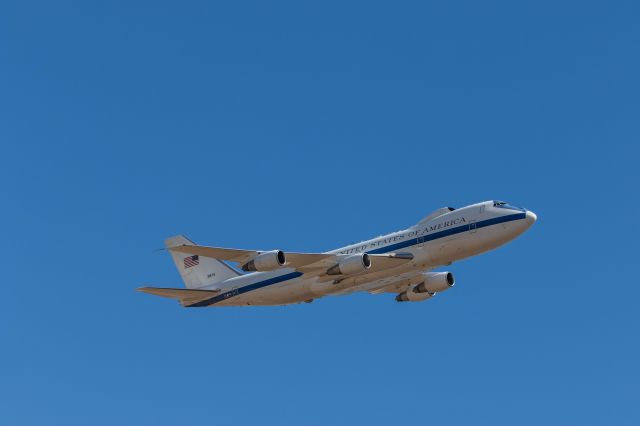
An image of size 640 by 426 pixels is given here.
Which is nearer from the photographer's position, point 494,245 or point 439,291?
point 494,245

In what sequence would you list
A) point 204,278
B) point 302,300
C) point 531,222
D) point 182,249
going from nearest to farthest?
point 182,249 → point 531,222 → point 302,300 → point 204,278

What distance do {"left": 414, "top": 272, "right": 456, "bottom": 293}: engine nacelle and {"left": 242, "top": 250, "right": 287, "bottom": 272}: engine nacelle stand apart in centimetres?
1413

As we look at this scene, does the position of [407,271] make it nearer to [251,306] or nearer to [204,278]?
[251,306]

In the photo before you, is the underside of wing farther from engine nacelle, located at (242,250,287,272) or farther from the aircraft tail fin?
the aircraft tail fin

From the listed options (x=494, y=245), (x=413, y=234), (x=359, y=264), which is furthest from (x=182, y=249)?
(x=494, y=245)

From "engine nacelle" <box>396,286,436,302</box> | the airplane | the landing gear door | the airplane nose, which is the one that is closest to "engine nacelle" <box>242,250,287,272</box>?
the airplane

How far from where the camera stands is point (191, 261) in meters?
80.9

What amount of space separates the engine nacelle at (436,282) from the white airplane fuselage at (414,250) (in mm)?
1319

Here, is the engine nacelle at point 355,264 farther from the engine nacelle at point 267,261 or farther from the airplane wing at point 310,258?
the engine nacelle at point 267,261

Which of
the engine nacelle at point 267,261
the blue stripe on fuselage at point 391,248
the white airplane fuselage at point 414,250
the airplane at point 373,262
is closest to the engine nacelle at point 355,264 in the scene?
the airplane at point 373,262

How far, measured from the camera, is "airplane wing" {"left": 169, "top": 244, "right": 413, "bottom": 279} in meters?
64.8

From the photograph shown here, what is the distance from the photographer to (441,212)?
67875 mm

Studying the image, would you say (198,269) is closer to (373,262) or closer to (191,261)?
(191,261)

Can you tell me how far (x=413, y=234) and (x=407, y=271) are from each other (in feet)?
8.98
